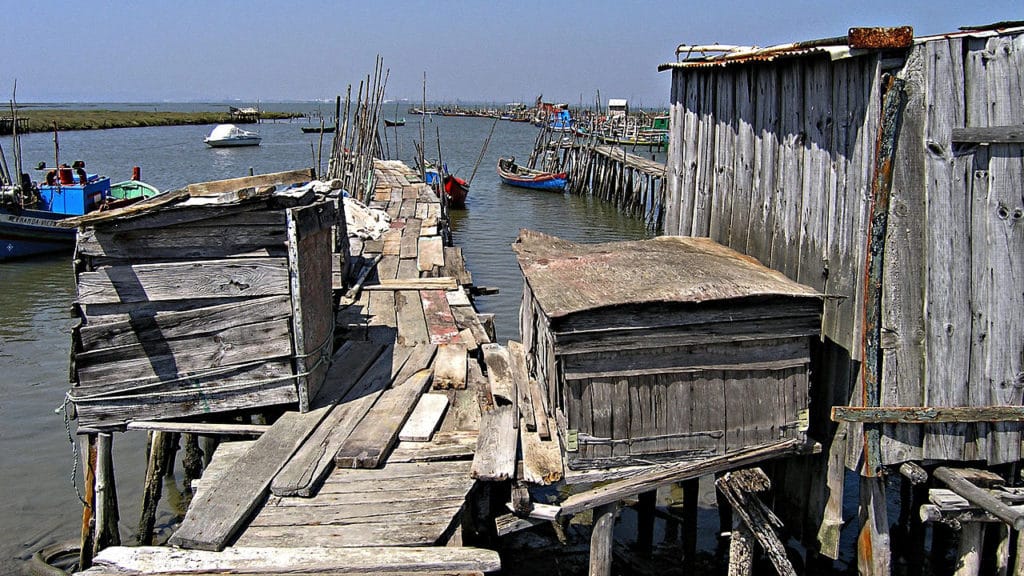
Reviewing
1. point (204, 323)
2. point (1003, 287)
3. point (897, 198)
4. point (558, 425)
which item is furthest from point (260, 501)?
point (1003, 287)

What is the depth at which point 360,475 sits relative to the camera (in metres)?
5.90

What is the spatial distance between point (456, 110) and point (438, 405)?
489ft

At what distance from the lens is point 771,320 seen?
18.2 ft

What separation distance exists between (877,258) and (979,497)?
1.60m

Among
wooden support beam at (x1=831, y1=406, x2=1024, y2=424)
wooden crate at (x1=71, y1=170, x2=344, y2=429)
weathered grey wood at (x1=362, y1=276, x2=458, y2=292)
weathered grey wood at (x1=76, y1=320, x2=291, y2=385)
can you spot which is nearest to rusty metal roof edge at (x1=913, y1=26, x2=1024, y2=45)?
wooden support beam at (x1=831, y1=406, x2=1024, y2=424)

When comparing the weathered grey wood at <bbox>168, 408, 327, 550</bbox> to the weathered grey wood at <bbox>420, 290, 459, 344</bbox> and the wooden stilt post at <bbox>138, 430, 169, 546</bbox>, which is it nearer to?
the wooden stilt post at <bbox>138, 430, 169, 546</bbox>

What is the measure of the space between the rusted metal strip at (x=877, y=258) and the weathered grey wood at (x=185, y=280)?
4.05 metres

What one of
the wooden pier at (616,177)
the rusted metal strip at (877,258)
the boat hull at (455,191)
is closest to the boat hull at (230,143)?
the wooden pier at (616,177)

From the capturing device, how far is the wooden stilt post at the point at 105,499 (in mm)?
6719

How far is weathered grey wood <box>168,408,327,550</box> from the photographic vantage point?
16.5 feet

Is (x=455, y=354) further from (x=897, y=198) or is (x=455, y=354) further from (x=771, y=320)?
(x=897, y=198)

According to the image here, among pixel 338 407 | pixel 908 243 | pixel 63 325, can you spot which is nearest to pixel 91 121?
pixel 63 325

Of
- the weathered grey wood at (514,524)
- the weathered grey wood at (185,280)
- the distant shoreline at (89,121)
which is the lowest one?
the weathered grey wood at (514,524)

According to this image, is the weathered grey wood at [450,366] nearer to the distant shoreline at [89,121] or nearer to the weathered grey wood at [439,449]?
the weathered grey wood at [439,449]
